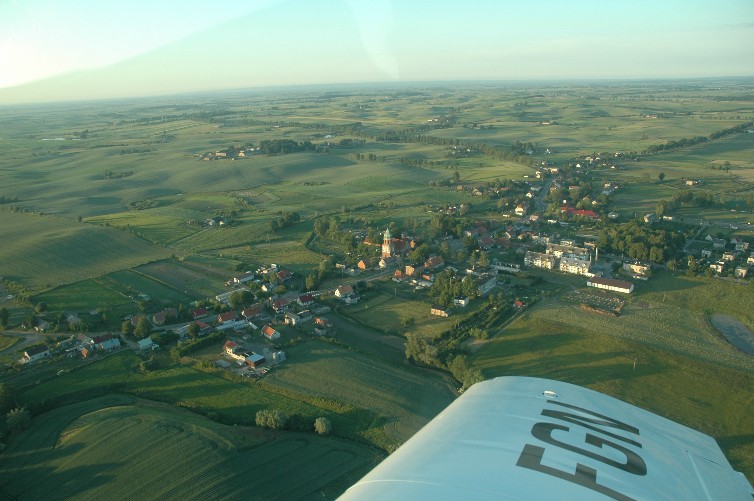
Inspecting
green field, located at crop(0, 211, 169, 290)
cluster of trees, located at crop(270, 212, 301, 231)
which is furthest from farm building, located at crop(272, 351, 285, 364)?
cluster of trees, located at crop(270, 212, 301, 231)

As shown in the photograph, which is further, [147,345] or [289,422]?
[147,345]

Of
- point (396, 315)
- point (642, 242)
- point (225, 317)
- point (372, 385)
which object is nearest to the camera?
point (372, 385)

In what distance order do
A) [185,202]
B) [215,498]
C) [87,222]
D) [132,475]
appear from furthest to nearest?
1. [185,202]
2. [87,222]
3. [132,475]
4. [215,498]

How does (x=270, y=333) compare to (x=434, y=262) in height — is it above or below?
below

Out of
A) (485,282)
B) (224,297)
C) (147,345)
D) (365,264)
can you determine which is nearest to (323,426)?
(147,345)

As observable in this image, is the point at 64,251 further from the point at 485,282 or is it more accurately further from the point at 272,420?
the point at 485,282

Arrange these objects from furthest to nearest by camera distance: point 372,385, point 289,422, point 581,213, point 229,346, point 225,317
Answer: point 581,213 < point 225,317 < point 229,346 < point 372,385 < point 289,422

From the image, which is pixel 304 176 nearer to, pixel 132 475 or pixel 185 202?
pixel 185 202

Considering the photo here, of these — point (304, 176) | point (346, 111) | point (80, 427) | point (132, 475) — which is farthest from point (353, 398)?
point (346, 111)
